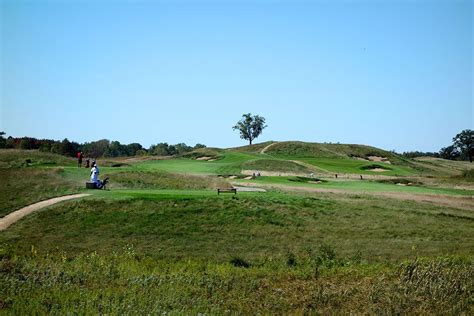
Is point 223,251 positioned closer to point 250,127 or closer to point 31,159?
point 31,159

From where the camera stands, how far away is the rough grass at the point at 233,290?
8.71 meters

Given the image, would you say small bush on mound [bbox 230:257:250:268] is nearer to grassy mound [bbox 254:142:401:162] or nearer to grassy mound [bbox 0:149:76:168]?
grassy mound [bbox 0:149:76:168]

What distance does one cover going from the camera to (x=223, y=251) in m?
19.7

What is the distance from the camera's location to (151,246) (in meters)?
20.3

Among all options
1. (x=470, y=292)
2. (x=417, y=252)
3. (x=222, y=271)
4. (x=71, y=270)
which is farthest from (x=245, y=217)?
(x=470, y=292)

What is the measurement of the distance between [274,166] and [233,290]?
190 feet

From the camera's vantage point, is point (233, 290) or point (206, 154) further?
point (206, 154)

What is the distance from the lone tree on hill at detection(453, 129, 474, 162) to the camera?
13312cm

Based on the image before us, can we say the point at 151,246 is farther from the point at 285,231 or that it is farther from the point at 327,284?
the point at 327,284

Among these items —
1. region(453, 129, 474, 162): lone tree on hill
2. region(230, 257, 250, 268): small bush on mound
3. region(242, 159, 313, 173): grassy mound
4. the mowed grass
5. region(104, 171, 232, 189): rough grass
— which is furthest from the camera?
region(453, 129, 474, 162): lone tree on hill

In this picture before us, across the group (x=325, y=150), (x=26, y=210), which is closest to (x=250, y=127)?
(x=325, y=150)

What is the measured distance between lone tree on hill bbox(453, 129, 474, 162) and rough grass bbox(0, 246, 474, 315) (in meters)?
135

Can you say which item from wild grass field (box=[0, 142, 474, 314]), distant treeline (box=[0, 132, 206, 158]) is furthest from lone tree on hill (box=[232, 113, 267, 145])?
wild grass field (box=[0, 142, 474, 314])

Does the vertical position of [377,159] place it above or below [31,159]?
above
